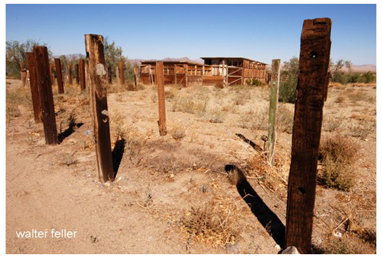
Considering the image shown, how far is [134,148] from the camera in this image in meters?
5.19

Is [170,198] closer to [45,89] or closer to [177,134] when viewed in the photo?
[177,134]

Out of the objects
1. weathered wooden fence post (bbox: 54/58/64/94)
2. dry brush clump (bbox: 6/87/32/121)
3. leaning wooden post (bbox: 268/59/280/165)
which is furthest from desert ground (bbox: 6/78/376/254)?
weathered wooden fence post (bbox: 54/58/64/94)

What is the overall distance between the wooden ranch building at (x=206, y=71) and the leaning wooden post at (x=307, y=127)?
19.7 meters

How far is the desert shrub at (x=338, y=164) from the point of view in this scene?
370 centimetres

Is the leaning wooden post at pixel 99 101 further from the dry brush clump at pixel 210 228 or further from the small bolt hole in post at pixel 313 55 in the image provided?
the small bolt hole in post at pixel 313 55

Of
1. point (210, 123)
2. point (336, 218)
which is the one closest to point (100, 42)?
point (336, 218)

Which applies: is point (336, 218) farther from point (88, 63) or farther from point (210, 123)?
point (210, 123)

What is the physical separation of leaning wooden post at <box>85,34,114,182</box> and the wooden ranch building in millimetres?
18052

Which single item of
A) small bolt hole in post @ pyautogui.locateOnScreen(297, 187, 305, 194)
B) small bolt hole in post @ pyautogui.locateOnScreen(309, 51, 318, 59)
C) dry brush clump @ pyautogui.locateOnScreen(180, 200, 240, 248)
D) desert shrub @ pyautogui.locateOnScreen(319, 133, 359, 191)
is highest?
small bolt hole in post @ pyautogui.locateOnScreen(309, 51, 318, 59)

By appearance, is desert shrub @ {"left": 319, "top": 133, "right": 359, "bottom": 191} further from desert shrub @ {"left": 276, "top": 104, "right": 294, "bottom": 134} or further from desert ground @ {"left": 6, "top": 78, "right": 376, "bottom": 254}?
desert shrub @ {"left": 276, "top": 104, "right": 294, "bottom": 134}

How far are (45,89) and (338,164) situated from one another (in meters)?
5.86

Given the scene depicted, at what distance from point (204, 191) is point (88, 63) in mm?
2434

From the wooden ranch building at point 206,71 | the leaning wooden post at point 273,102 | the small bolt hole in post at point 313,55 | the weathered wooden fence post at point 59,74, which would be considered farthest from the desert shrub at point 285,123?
the wooden ranch building at point 206,71

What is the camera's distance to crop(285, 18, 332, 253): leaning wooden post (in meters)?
1.85
